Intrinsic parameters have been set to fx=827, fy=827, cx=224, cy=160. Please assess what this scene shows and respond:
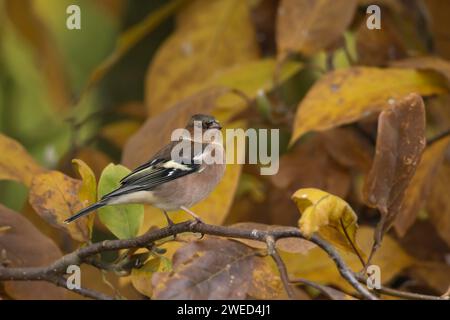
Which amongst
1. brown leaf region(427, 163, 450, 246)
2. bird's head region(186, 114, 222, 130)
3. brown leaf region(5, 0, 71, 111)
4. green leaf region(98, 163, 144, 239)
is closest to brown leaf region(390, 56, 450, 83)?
brown leaf region(427, 163, 450, 246)

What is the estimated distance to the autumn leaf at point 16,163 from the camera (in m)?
1.79

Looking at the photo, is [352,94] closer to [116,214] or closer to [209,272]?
[116,214]

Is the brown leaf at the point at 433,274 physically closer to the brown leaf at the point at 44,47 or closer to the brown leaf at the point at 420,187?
the brown leaf at the point at 420,187

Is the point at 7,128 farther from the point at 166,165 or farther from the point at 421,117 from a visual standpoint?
the point at 421,117

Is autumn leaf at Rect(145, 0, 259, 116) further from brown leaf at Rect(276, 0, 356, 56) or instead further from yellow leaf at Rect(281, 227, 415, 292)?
yellow leaf at Rect(281, 227, 415, 292)

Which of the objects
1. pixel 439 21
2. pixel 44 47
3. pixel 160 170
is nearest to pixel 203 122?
pixel 160 170

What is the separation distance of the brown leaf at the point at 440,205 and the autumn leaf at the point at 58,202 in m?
0.92

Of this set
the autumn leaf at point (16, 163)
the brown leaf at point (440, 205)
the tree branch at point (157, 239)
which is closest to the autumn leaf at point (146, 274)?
the tree branch at point (157, 239)

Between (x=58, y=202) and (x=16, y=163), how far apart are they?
27 centimetres

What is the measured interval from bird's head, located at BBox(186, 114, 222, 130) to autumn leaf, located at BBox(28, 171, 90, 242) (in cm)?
39

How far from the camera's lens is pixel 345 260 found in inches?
76.8

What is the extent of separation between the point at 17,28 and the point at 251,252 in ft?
5.61

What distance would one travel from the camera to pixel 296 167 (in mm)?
2230

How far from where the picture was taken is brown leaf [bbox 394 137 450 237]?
6.03ft
